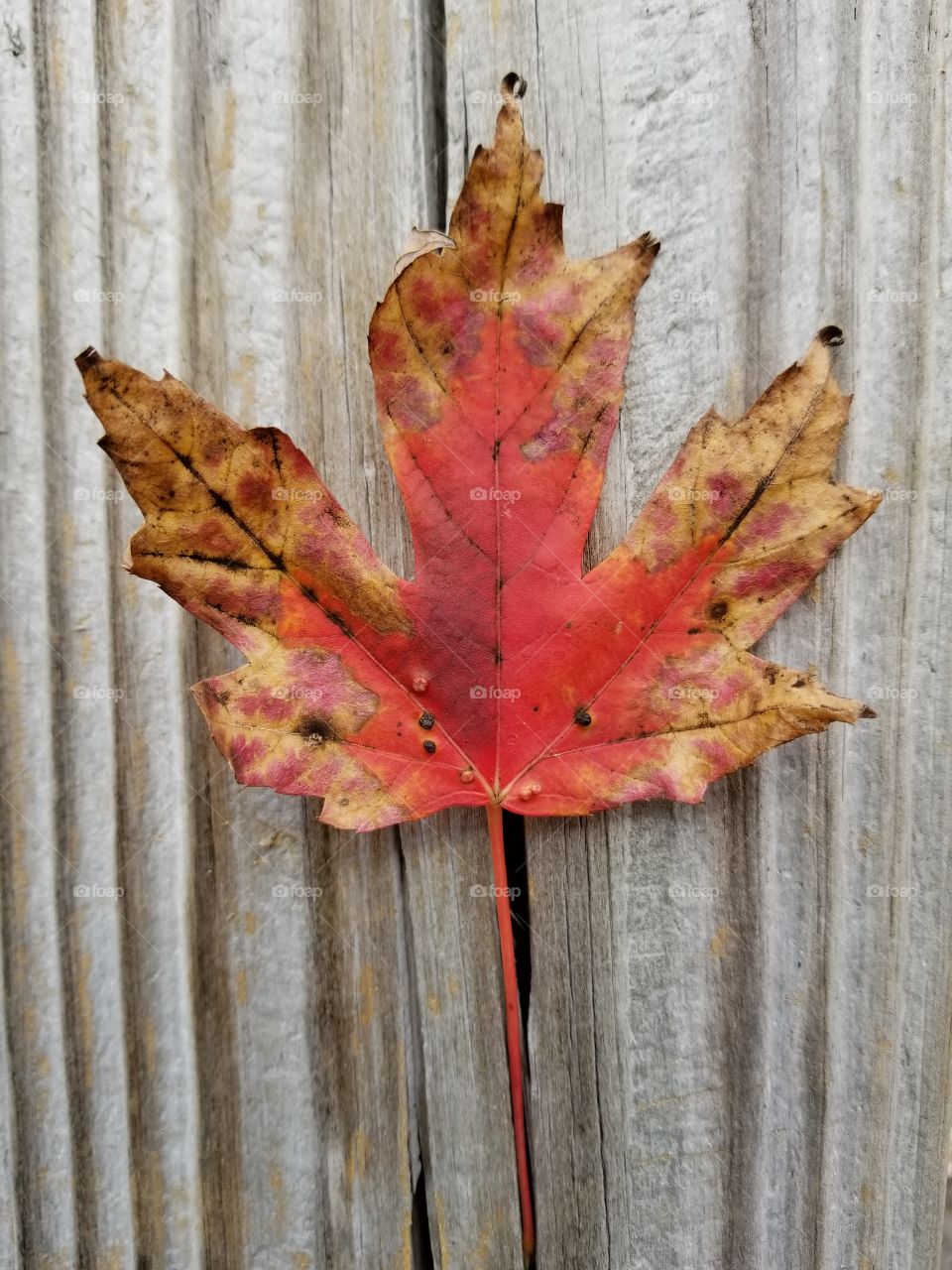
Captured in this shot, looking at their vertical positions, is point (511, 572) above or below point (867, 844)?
above

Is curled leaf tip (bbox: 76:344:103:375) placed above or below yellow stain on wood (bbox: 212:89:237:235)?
below

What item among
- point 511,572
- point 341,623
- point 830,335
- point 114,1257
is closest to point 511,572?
point 511,572

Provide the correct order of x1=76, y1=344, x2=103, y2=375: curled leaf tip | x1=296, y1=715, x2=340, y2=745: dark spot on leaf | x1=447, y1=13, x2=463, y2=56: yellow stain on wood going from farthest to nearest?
x1=447, y1=13, x2=463, y2=56: yellow stain on wood
x1=296, y1=715, x2=340, y2=745: dark spot on leaf
x1=76, y1=344, x2=103, y2=375: curled leaf tip

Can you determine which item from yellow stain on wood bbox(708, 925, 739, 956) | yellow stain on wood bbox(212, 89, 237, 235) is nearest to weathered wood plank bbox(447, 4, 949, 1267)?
yellow stain on wood bbox(708, 925, 739, 956)

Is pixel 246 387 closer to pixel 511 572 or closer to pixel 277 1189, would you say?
pixel 511 572

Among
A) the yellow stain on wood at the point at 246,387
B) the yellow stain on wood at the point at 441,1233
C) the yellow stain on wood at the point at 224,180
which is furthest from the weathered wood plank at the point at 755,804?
the yellow stain on wood at the point at 246,387

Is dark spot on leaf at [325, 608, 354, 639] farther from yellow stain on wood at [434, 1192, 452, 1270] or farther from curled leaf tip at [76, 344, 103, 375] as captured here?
yellow stain on wood at [434, 1192, 452, 1270]
